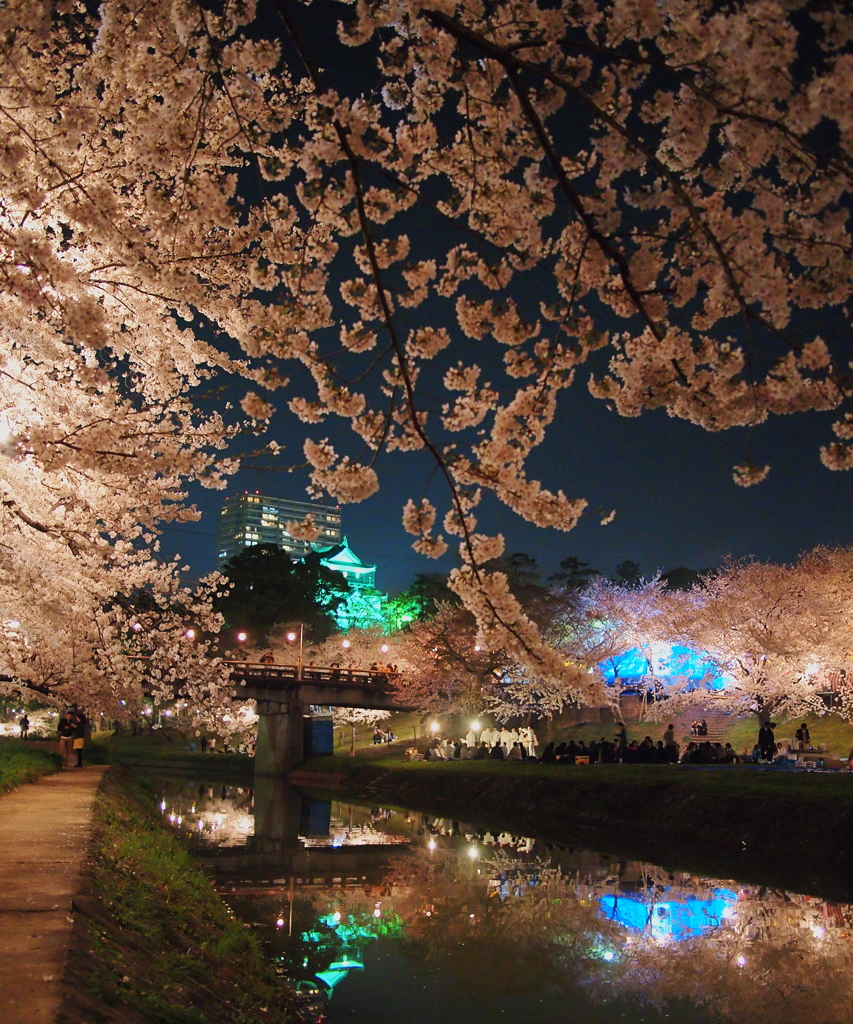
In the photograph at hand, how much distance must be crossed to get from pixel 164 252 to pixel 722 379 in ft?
21.2

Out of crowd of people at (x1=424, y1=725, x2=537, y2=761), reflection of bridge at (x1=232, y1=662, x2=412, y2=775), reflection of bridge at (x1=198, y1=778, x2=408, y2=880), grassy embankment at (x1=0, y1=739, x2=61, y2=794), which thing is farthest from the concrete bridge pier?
grassy embankment at (x1=0, y1=739, x2=61, y2=794)

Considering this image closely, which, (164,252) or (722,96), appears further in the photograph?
(164,252)

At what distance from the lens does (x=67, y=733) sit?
79.7ft

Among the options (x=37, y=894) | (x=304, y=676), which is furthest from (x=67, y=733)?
(x=304, y=676)

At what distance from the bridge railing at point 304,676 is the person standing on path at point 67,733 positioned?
2180 cm

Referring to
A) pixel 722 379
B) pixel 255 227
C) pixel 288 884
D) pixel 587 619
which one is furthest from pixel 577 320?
pixel 587 619

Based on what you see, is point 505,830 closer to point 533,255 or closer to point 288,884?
point 288,884

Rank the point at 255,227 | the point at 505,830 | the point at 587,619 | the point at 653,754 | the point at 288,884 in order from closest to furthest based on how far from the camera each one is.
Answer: the point at 255,227 → the point at 288,884 → the point at 505,830 → the point at 653,754 → the point at 587,619

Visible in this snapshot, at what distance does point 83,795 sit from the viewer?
618 inches

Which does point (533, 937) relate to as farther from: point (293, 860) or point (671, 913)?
point (293, 860)

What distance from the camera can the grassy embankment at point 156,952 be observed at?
203 inches

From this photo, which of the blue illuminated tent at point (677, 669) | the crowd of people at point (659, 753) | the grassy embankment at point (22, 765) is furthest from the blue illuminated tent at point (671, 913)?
the blue illuminated tent at point (677, 669)

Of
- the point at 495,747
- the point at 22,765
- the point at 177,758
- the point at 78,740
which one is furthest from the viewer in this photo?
the point at 177,758

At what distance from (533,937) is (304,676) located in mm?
39025
